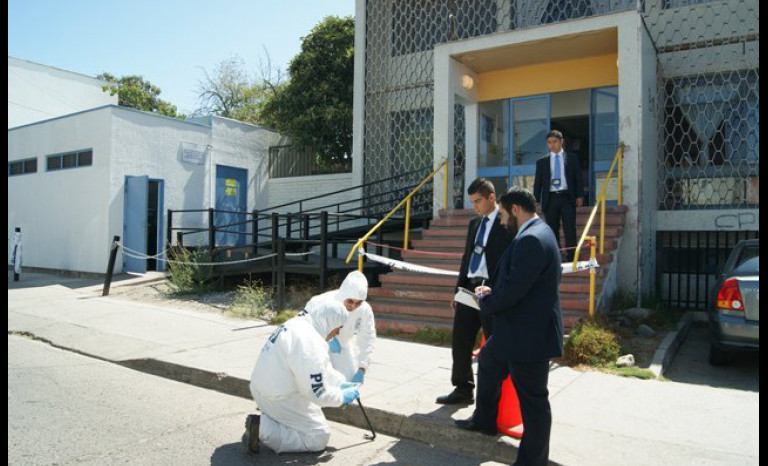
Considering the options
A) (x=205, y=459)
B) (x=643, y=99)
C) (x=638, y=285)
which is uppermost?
(x=643, y=99)

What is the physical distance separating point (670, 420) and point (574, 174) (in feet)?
14.1

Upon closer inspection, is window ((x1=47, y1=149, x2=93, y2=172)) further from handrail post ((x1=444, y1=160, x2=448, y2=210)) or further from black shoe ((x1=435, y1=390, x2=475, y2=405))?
black shoe ((x1=435, y1=390, x2=475, y2=405))

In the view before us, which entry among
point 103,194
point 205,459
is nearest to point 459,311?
point 205,459

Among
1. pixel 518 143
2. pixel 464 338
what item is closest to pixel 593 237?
pixel 464 338

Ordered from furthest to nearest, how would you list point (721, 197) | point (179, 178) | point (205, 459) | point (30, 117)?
point (30, 117) → point (179, 178) → point (721, 197) → point (205, 459)

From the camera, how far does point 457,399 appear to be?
511 cm

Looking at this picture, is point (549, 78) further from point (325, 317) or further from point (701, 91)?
point (325, 317)

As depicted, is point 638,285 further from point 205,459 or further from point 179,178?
point 179,178

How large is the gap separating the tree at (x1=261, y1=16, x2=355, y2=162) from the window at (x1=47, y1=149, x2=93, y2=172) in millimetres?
5205

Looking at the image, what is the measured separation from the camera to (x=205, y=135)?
16469mm

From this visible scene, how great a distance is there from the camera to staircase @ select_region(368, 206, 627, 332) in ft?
26.2

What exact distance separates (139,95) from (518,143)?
26.2m

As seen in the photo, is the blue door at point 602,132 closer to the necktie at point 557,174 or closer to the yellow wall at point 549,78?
the yellow wall at point 549,78

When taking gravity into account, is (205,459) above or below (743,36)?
below
